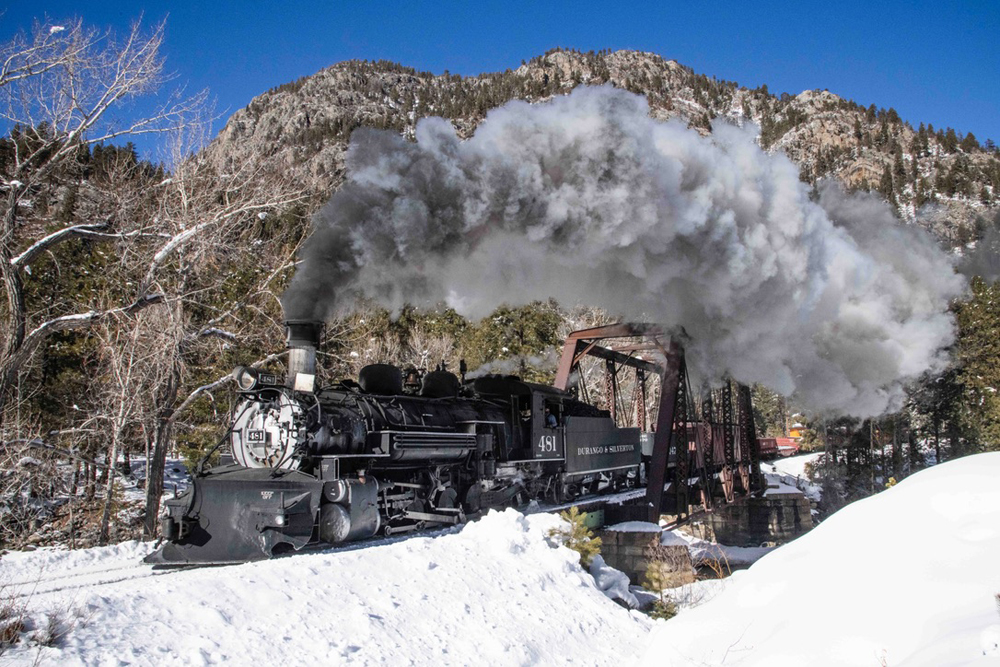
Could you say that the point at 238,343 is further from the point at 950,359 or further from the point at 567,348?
the point at 950,359

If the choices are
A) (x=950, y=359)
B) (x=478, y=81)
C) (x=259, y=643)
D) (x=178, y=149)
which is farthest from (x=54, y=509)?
(x=478, y=81)

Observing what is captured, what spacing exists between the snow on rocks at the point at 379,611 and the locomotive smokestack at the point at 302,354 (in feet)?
9.30

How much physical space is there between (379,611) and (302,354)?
4.45 m

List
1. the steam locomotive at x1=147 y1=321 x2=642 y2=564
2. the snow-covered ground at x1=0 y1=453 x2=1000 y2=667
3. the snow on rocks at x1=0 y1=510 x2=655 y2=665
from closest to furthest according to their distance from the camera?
the snow-covered ground at x1=0 y1=453 x2=1000 y2=667
the snow on rocks at x1=0 y1=510 x2=655 y2=665
the steam locomotive at x1=147 y1=321 x2=642 y2=564

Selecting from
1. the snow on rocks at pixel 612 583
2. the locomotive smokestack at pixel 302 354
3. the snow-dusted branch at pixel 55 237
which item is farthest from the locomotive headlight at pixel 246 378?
the snow on rocks at pixel 612 583

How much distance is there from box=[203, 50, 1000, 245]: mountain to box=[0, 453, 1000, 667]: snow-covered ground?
72.8 m

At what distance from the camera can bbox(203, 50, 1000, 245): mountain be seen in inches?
4173

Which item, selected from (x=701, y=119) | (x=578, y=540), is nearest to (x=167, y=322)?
(x=578, y=540)

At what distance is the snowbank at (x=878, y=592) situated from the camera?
3904 mm

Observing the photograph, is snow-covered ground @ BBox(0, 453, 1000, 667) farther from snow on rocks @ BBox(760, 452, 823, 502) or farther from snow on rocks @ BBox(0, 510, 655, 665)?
snow on rocks @ BBox(760, 452, 823, 502)

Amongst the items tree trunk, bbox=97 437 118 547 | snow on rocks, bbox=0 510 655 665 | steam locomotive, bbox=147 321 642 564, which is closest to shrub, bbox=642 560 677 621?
snow on rocks, bbox=0 510 655 665

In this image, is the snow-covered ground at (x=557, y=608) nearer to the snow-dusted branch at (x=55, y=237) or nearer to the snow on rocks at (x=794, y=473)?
the snow-dusted branch at (x=55, y=237)

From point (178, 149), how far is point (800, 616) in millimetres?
15098

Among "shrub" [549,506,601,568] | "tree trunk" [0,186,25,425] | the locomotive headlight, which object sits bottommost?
"shrub" [549,506,601,568]
